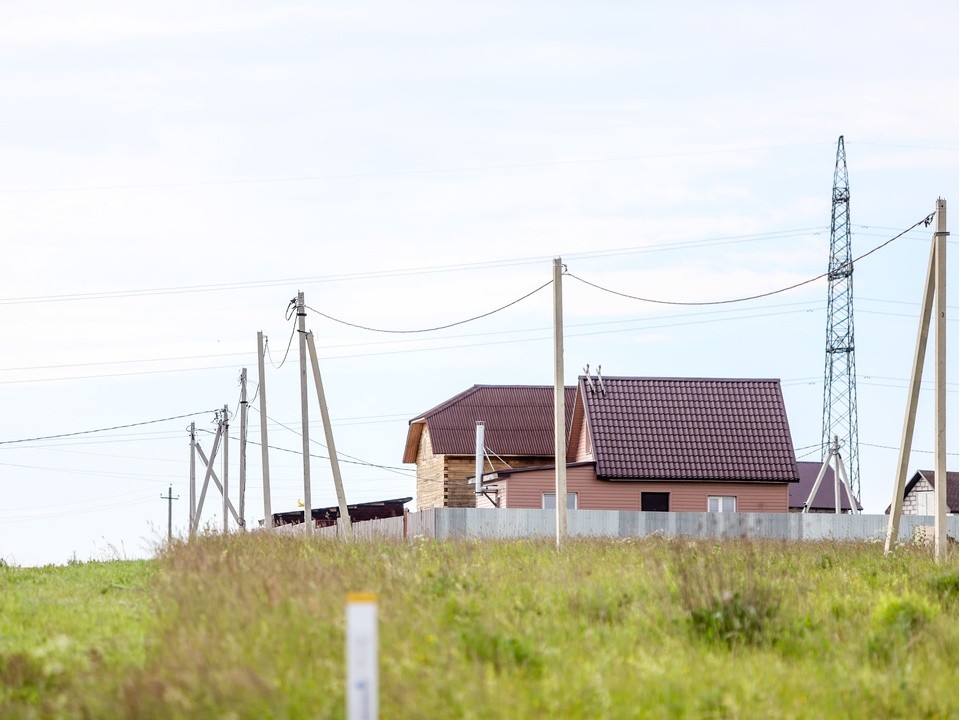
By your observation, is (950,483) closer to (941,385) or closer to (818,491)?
(818,491)

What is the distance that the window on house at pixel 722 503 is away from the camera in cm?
4006

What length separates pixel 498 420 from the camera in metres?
47.4

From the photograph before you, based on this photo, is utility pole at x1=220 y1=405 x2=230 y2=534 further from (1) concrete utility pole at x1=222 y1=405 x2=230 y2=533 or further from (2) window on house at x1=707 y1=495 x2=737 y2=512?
(2) window on house at x1=707 y1=495 x2=737 y2=512

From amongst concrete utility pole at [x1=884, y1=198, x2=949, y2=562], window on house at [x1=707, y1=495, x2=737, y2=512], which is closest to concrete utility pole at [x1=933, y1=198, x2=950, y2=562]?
concrete utility pole at [x1=884, y1=198, x2=949, y2=562]

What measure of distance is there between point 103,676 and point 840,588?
8.10 m

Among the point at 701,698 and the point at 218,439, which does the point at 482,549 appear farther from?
the point at 218,439

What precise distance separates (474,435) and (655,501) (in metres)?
9.13

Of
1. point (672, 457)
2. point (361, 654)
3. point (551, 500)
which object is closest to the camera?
point (361, 654)

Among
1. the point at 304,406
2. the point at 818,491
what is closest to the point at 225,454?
the point at 304,406

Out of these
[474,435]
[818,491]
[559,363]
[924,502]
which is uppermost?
[559,363]

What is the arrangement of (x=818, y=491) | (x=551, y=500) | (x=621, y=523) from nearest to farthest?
(x=621, y=523) < (x=551, y=500) < (x=818, y=491)

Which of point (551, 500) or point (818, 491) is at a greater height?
point (551, 500)

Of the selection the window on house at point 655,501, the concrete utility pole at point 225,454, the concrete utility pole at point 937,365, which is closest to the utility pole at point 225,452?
the concrete utility pole at point 225,454

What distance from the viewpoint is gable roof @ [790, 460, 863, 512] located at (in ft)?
203
